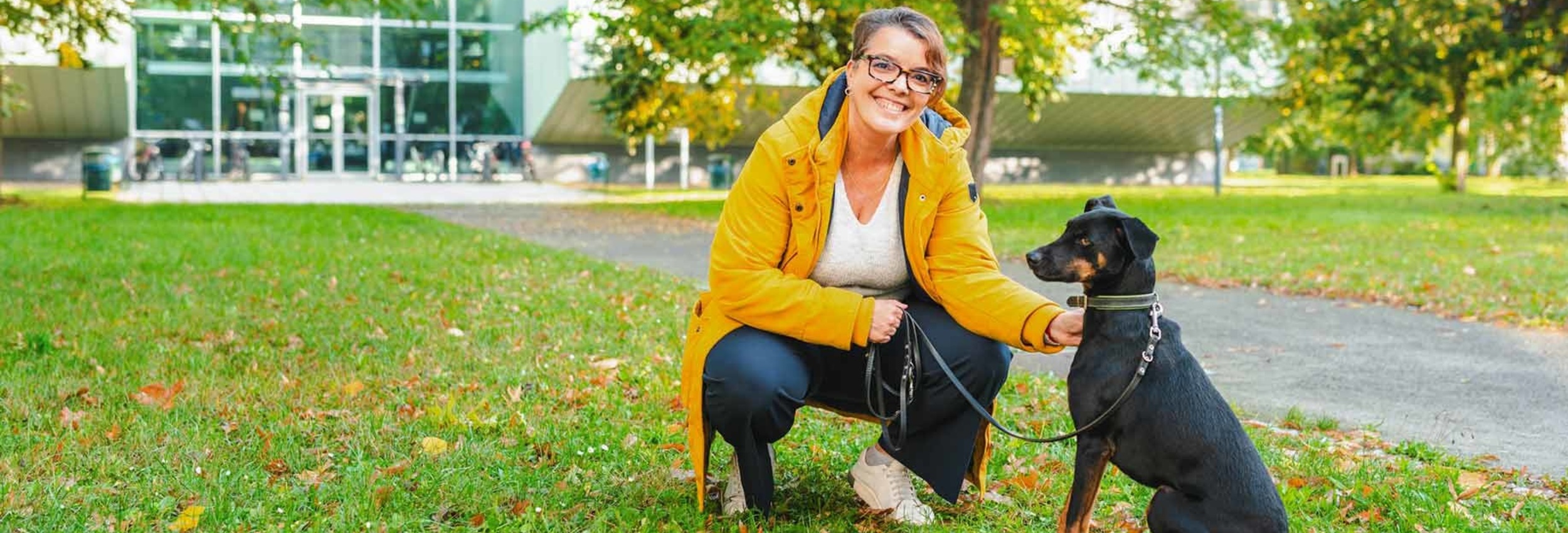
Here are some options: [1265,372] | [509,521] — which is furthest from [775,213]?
[1265,372]

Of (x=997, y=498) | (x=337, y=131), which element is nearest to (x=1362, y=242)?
(x=997, y=498)

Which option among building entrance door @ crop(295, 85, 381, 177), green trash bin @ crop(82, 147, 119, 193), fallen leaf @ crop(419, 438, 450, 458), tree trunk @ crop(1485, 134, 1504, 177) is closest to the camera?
fallen leaf @ crop(419, 438, 450, 458)

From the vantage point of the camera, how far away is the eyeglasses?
11.6 feet

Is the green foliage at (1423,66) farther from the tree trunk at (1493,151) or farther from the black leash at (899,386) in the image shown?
the black leash at (899,386)

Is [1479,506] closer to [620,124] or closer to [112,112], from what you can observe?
[620,124]

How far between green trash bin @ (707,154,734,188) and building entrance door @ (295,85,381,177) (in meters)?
8.88

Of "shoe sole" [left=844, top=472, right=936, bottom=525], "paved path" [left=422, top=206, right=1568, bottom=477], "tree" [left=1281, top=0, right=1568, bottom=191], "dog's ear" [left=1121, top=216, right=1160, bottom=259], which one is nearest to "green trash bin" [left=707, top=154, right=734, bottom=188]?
"tree" [left=1281, top=0, right=1568, bottom=191]

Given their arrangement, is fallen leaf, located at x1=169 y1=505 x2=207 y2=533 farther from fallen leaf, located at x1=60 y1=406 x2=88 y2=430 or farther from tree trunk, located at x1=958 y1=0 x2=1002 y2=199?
tree trunk, located at x1=958 y1=0 x2=1002 y2=199

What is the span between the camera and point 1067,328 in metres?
3.38

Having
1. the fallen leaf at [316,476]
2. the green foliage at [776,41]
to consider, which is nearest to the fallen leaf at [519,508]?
the fallen leaf at [316,476]

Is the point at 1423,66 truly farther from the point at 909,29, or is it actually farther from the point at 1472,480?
the point at 909,29

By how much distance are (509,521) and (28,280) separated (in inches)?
282

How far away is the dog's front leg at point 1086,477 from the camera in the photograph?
3.19 m

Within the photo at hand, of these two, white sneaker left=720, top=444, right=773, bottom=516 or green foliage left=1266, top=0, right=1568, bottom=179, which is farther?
green foliage left=1266, top=0, right=1568, bottom=179
